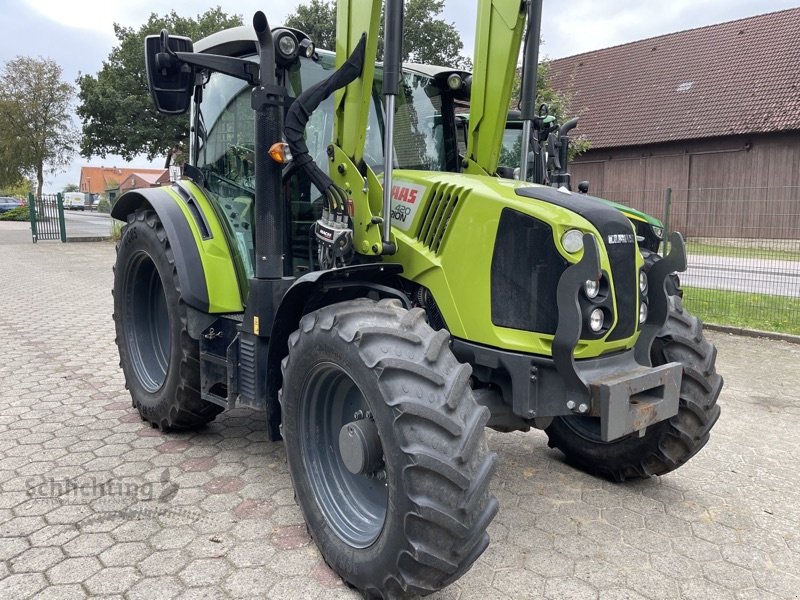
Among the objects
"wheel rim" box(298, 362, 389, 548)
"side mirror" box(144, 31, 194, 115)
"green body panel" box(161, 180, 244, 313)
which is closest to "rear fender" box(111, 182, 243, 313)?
"green body panel" box(161, 180, 244, 313)

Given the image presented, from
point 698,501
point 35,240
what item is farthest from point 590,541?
point 35,240

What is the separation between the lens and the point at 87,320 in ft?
28.8

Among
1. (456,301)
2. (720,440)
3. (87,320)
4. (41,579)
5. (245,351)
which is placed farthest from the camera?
(87,320)

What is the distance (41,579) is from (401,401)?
1790 mm

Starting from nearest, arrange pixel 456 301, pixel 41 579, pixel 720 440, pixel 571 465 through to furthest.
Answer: pixel 41 579, pixel 456 301, pixel 571 465, pixel 720 440

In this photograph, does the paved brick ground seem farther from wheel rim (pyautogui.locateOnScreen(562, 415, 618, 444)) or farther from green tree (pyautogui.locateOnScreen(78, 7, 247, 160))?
green tree (pyautogui.locateOnScreen(78, 7, 247, 160))

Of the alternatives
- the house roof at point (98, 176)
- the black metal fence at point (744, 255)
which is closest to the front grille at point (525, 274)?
the black metal fence at point (744, 255)

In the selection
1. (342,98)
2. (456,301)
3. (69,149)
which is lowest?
(456,301)

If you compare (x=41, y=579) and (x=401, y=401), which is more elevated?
(x=401, y=401)

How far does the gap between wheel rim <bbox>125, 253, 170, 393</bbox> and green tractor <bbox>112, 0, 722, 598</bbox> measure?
577 millimetres

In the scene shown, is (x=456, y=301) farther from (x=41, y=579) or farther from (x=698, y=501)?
(x=41, y=579)

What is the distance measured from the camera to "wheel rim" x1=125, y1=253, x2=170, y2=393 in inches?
185

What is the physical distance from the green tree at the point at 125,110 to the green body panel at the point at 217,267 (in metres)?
19.4

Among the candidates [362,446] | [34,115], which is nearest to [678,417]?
[362,446]
